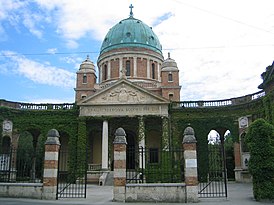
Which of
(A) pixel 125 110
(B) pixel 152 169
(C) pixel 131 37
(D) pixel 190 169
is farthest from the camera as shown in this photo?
(C) pixel 131 37

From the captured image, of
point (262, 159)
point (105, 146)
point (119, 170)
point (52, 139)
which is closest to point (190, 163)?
point (119, 170)

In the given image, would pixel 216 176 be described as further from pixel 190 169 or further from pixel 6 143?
pixel 6 143

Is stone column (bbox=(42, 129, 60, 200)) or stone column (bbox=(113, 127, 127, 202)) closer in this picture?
stone column (bbox=(113, 127, 127, 202))

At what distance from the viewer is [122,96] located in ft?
109

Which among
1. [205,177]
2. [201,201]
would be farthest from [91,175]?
[201,201]

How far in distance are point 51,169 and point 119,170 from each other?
10.6ft

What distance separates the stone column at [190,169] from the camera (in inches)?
548

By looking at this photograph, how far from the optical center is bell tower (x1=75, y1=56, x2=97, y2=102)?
1549 inches

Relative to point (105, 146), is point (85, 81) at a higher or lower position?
higher

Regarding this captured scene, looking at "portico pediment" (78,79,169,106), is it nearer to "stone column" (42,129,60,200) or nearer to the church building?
the church building

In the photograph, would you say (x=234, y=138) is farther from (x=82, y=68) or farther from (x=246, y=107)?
(x=82, y=68)

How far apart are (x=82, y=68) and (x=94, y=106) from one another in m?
8.81

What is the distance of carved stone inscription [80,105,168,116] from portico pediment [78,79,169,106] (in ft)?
1.74

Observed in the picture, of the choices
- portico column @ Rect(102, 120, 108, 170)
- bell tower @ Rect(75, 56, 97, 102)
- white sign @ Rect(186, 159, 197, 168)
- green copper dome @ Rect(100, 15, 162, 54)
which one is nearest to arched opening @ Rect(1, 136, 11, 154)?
bell tower @ Rect(75, 56, 97, 102)
